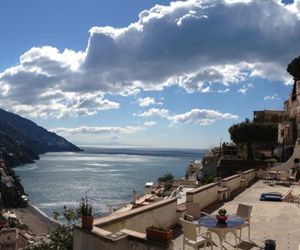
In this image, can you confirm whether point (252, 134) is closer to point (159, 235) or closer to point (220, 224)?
point (220, 224)

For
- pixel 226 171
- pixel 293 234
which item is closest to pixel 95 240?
pixel 293 234

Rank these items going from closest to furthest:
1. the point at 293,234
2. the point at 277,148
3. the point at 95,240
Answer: the point at 95,240, the point at 293,234, the point at 277,148

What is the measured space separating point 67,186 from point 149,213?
118m

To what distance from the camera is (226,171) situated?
3934cm

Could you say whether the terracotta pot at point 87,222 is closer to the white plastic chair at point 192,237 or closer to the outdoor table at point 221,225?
the white plastic chair at point 192,237

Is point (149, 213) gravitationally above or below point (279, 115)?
below

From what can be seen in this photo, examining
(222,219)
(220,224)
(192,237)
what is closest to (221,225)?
(220,224)

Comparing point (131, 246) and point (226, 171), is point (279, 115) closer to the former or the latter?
point (226, 171)

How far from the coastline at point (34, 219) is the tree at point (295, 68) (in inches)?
1666

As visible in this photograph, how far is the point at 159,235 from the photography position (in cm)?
580

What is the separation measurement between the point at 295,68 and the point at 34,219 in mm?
58052

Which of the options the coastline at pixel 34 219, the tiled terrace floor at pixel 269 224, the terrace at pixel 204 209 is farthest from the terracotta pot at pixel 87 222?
the coastline at pixel 34 219

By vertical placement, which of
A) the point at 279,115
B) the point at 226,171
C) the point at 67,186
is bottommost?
the point at 67,186

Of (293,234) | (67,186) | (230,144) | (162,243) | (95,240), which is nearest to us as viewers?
(162,243)
